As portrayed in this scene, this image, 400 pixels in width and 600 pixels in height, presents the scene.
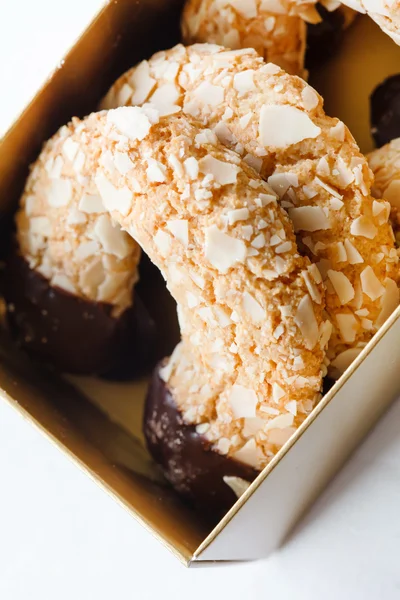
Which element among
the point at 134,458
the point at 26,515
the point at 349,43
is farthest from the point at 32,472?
the point at 349,43

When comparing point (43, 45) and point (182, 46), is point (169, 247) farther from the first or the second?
point (43, 45)

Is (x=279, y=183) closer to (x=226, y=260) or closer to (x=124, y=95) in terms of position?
(x=226, y=260)

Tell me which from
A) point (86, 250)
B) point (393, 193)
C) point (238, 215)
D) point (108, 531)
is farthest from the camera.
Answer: point (108, 531)

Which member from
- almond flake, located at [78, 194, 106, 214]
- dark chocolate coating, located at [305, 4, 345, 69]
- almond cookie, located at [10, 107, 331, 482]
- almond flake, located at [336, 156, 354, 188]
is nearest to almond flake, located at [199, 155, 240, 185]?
almond cookie, located at [10, 107, 331, 482]

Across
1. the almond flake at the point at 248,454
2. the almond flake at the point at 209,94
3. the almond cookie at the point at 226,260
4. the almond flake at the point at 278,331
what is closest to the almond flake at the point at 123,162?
the almond cookie at the point at 226,260

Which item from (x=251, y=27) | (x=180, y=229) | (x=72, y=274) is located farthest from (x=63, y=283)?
(x=251, y=27)
